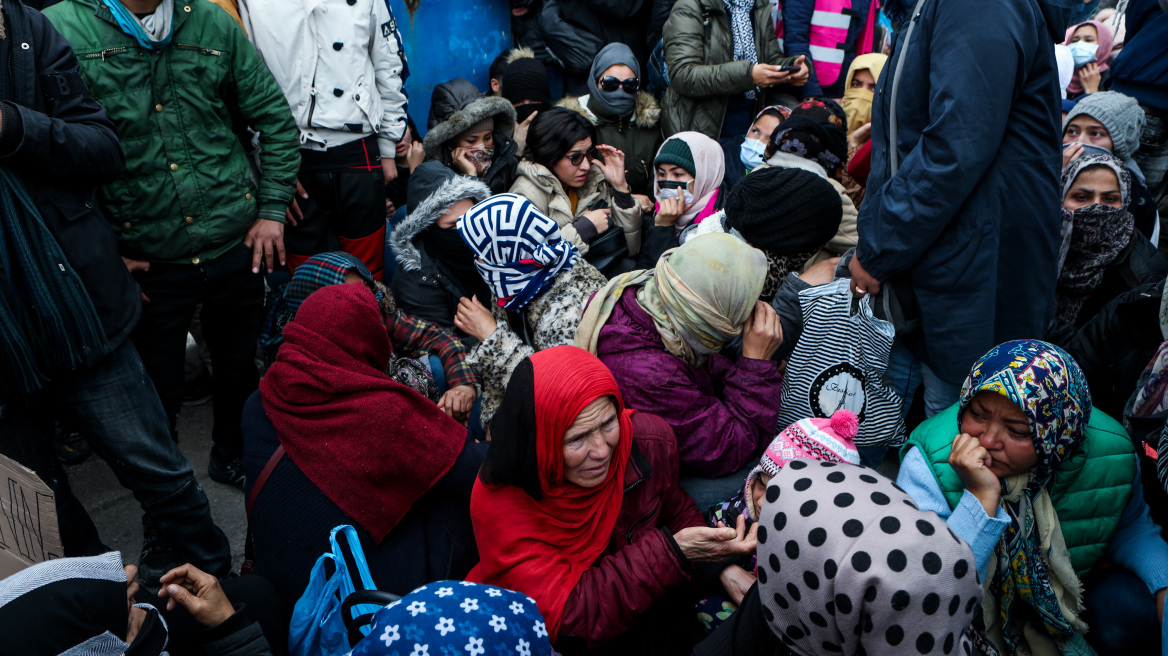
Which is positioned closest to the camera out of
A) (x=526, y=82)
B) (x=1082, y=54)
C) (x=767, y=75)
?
(x=767, y=75)

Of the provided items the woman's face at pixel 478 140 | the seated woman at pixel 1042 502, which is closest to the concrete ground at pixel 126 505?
the woman's face at pixel 478 140

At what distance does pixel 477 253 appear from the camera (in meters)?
3.00

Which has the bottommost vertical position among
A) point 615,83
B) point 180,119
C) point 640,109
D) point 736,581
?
point 736,581

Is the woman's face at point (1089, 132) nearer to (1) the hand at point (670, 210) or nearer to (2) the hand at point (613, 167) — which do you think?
(1) the hand at point (670, 210)

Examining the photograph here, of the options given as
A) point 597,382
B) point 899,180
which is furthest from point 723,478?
point 899,180

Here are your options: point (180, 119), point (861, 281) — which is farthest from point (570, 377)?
point (180, 119)

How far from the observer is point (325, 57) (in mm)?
3480

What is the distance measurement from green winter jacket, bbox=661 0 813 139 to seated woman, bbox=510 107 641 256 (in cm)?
106

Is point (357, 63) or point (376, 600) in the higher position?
point (357, 63)

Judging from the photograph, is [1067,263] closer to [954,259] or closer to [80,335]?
[954,259]

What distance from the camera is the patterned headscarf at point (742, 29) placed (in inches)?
207

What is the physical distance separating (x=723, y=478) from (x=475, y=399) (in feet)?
3.95

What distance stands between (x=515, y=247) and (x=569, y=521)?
120 centimetres

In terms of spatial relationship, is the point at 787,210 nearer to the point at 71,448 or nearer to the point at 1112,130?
the point at 1112,130
